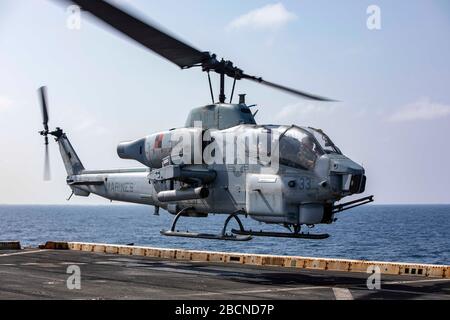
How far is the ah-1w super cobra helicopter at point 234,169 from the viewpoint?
48.6 ft

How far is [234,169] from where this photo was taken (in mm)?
16734

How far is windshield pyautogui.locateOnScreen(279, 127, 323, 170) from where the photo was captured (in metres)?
15.2

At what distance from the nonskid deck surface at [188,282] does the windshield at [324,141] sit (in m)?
3.56

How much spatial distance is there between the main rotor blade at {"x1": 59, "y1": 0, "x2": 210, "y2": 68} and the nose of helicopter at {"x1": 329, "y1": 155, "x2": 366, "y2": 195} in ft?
15.5

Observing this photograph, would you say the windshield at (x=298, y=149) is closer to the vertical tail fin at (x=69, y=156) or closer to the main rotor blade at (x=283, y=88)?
the main rotor blade at (x=283, y=88)

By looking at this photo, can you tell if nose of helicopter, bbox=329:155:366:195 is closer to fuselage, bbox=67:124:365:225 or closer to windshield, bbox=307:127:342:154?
fuselage, bbox=67:124:365:225

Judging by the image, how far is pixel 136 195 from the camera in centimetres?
1973

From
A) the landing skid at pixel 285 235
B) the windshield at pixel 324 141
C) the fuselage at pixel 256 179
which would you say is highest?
the windshield at pixel 324 141

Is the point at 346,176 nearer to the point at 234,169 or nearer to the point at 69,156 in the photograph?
the point at 234,169

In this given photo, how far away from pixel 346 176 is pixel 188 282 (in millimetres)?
4955

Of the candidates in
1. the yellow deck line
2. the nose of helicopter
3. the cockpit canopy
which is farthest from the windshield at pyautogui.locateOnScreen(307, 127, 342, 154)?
the yellow deck line

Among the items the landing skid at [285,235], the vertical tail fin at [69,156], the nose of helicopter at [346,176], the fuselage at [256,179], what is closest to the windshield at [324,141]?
the fuselage at [256,179]
